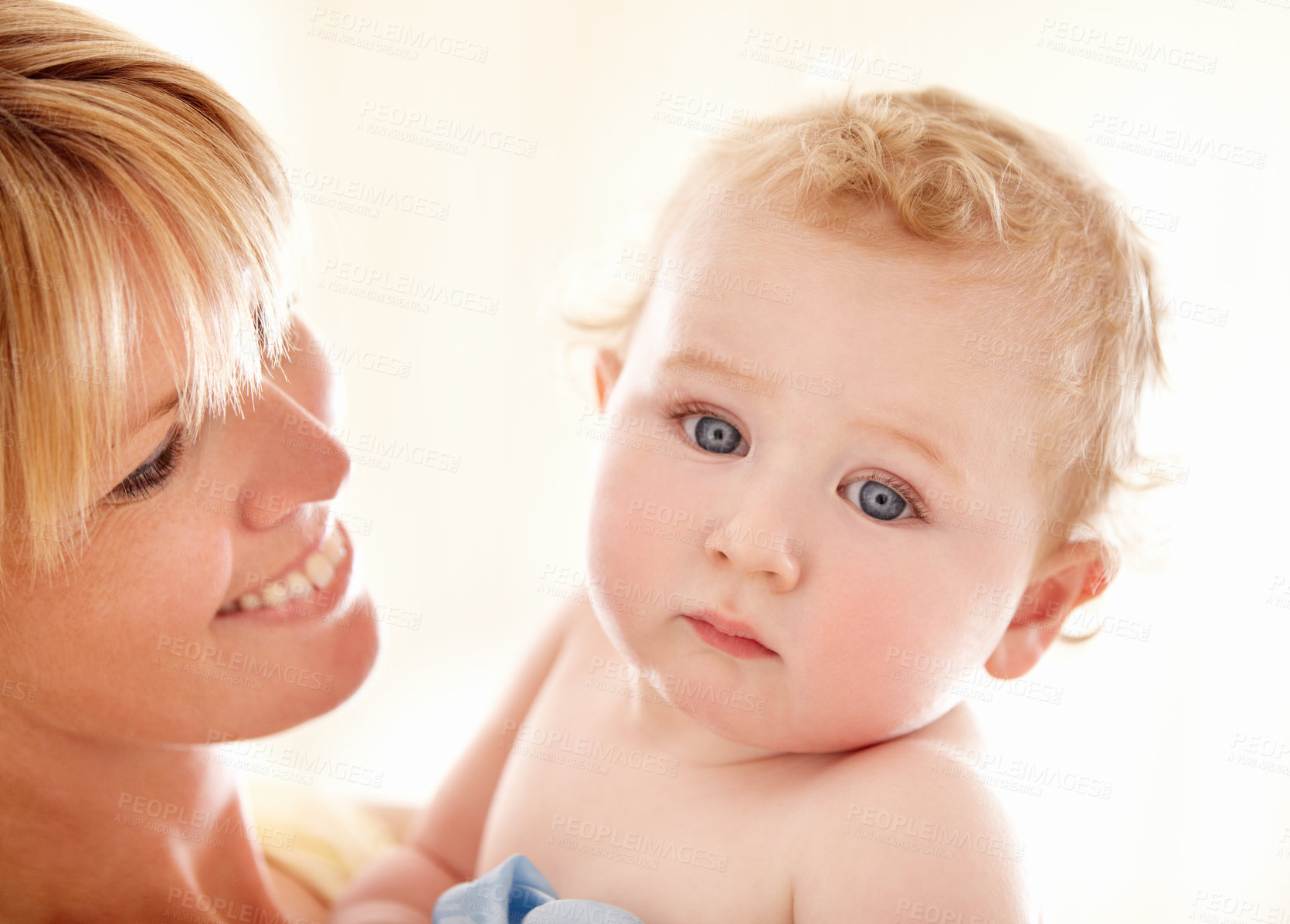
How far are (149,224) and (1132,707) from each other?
5.25 ft

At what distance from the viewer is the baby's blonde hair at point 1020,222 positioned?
1027mm

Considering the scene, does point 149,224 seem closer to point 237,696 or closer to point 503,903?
point 237,696

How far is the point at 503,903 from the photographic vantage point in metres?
1.06

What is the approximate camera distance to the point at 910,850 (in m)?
0.94

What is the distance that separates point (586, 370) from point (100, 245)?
0.86 m

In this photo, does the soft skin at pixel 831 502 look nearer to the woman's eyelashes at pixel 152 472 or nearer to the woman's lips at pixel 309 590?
the woman's lips at pixel 309 590

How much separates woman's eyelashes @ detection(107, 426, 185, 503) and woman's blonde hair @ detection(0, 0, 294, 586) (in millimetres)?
26

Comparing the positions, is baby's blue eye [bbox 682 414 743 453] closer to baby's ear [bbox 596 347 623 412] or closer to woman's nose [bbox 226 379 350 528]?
baby's ear [bbox 596 347 623 412]

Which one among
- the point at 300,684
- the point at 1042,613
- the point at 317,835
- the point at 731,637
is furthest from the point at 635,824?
the point at 317,835

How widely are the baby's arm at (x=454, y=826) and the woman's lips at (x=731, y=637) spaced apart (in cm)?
50

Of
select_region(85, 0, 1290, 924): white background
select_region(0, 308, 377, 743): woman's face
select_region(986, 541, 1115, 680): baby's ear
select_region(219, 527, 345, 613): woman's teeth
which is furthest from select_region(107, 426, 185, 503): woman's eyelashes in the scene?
select_region(986, 541, 1115, 680): baby's ear

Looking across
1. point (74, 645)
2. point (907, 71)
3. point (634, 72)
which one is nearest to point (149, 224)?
point (74, 645)

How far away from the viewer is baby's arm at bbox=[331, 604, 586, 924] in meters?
1.33

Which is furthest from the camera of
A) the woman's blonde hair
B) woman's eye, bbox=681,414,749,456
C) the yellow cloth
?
the yellow cloth
